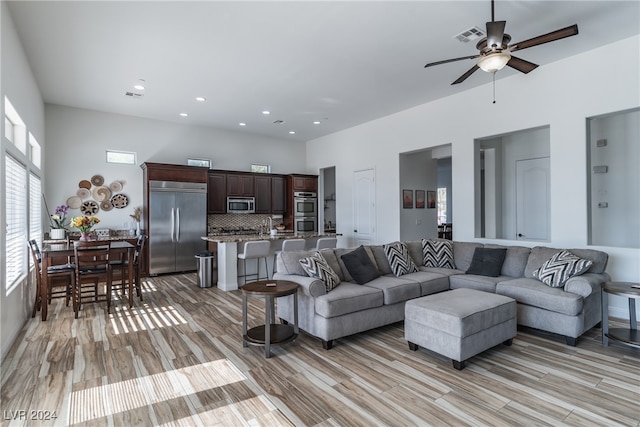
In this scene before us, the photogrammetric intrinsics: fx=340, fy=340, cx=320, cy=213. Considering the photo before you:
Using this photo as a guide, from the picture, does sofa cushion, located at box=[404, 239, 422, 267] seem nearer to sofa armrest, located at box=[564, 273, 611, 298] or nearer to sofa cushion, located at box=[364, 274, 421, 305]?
sofa cushion, located at box=[364, 274, 421, 305]

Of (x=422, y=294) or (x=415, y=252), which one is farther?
(x=415, y=252)

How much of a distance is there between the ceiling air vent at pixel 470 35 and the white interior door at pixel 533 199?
3.24 meters

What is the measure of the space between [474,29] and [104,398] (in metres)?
4.83

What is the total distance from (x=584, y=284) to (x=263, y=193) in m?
6.70

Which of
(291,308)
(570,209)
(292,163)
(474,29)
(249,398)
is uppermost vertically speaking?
(474,29)

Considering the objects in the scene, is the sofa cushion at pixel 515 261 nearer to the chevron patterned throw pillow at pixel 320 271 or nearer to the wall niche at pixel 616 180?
the wall niche at pixel 616 180

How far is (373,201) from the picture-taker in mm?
7473

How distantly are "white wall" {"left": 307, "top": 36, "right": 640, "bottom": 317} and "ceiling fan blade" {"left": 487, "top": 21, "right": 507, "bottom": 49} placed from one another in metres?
2.38

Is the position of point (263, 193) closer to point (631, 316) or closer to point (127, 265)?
point (127, 265)

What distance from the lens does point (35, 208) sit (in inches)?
207

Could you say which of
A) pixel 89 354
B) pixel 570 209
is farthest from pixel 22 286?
pixel 570 209

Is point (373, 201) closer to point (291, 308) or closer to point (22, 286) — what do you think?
point (291, 308)

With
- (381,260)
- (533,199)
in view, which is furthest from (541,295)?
(533,199)

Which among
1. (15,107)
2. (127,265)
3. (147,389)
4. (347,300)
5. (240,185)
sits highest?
(15,107)
